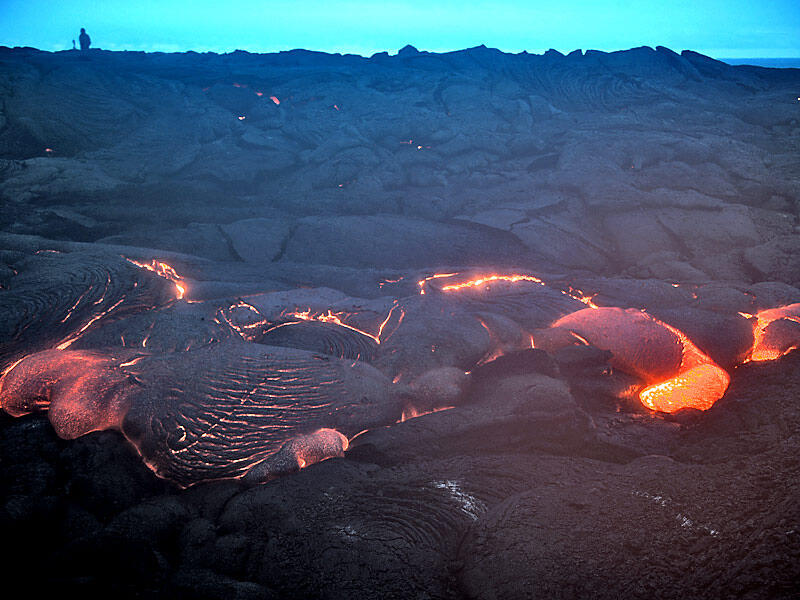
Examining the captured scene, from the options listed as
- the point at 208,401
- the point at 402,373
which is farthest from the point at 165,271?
the point at 402,373

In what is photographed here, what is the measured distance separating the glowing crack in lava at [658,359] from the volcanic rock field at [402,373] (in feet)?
0.08

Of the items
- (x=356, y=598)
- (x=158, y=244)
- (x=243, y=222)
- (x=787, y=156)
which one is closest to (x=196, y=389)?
(x=356, y=598)

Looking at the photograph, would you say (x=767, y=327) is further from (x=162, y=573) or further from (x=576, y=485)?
(x=162, y=573)

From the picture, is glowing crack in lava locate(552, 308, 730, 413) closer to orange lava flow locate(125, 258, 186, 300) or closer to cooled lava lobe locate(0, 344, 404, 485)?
cooled lava lobe locate(0, 344, 404, 485)

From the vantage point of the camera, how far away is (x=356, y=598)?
2119 millimetres

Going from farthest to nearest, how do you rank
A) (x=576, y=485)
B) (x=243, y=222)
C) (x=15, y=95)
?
1. (x=15, y=95)
2. (x=243, y=222)
3. (x=576, y=485)

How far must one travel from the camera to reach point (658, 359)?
4.00m

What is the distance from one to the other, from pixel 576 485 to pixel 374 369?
171cm

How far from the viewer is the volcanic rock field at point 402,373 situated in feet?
7.55

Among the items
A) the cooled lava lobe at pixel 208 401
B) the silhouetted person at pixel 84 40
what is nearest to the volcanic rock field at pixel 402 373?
the cooled lava lobe at pixel 208 401

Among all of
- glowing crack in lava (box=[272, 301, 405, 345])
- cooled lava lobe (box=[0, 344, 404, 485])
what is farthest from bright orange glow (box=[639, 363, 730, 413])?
glowing crack in lava (box=[272, 301, 405, 345])

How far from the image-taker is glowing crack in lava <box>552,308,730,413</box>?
12.4ft

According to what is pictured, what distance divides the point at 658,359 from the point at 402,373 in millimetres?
2065

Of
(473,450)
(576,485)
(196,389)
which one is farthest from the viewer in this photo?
(196,389)
